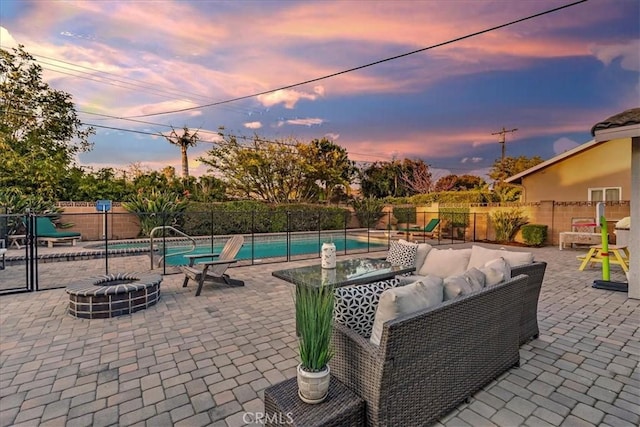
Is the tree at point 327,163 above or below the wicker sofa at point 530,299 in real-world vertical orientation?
above

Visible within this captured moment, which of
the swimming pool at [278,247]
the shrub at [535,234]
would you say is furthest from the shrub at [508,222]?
the swimming pool at [278,247]

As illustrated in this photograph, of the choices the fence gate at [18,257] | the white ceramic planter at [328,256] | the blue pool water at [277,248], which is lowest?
the blue pool water at [277,248]

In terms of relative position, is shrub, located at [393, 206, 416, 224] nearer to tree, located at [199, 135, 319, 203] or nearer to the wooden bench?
tree, located at [199, 135, 319, 203]

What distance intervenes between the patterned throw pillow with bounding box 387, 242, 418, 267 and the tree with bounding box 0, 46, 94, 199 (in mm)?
12817

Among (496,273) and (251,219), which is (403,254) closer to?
(496,273)

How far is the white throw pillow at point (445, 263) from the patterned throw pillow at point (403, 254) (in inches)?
6.9

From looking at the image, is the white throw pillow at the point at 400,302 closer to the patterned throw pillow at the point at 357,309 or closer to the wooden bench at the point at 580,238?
the patterned throw pillow at the point at 357,309

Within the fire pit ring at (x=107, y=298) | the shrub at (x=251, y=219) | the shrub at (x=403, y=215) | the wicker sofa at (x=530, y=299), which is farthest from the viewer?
the shrub at (x=403, y=215)

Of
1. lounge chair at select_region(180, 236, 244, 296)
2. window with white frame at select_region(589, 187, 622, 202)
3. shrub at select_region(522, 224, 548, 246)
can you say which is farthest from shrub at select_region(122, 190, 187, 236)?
window with white frame at select_region(589, 187, 622, 202)

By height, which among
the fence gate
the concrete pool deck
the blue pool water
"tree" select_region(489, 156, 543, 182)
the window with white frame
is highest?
"tree" select_region(489, 156, 543, 182)

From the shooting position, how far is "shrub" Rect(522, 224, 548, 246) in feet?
34.5

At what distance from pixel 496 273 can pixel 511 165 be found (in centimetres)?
2594

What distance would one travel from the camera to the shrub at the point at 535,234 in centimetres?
1052

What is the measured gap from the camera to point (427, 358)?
1776mm
